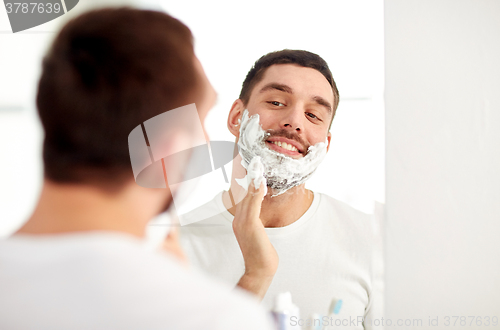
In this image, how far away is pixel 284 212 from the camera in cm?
82

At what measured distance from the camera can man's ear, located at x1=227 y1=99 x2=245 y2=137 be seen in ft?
2.64

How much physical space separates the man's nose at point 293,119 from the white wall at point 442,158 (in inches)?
10.8

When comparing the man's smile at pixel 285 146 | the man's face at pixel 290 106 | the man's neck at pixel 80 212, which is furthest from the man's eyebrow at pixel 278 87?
the man's neck at pixel 80 212

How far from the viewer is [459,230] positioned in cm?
97

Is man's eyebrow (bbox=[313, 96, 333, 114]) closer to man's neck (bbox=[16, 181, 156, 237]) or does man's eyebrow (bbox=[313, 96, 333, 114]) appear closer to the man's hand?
the man's hand

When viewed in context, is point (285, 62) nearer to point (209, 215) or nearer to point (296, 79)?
point (296, 79)

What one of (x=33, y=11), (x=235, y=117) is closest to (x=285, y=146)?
(x=235, y=117)

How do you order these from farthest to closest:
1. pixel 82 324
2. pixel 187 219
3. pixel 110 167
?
pixel 187 219, pixel 110 167, pixel 82 324

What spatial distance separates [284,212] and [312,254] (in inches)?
4.6

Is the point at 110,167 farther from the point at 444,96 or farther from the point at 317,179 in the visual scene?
the point at 444,96

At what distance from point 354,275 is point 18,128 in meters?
0.86

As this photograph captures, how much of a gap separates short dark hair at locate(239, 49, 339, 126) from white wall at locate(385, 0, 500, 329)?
20 centimetres

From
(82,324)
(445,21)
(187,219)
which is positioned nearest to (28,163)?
(187,219)

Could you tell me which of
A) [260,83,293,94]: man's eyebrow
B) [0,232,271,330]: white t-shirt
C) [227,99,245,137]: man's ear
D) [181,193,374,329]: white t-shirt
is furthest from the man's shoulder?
[0,232,271,330]: white t-shirt
